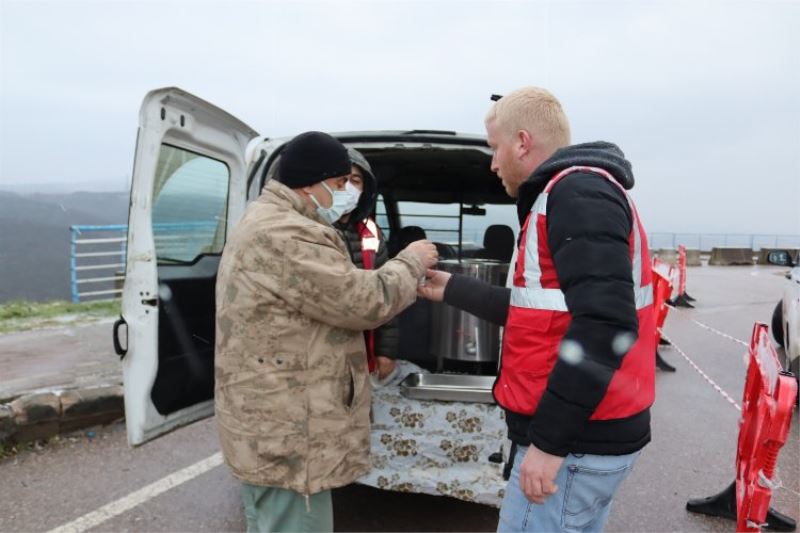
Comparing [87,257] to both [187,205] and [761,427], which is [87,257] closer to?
[187,205]

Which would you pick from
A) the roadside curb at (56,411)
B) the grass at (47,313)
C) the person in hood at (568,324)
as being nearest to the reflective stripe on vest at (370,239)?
the person in hood at (568,324)

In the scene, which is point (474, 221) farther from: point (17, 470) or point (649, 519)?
point (17, 470)

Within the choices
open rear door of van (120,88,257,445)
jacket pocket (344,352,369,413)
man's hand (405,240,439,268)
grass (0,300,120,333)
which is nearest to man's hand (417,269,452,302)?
man's hand (405,240,439,268)

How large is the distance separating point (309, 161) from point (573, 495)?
1.42 metres

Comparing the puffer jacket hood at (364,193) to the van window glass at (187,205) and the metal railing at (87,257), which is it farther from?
the metal railing at (87,257)

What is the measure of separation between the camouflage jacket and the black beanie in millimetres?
61

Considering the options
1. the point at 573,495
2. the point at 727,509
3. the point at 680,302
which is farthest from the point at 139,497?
the point at 680,302

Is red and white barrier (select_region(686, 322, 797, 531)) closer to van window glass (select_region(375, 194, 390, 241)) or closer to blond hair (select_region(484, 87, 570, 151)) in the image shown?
blond hair (select_region(484, 87, 570, 151))

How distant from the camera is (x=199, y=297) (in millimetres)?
3104

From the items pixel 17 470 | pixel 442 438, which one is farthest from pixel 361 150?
pixel 17 470

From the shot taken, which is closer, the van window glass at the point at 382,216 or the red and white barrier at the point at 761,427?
the red and white barrier at the point at 761,427

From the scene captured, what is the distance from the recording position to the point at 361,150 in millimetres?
3473

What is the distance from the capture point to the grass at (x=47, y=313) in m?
8.02

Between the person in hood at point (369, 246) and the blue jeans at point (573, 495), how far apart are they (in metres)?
1.55
